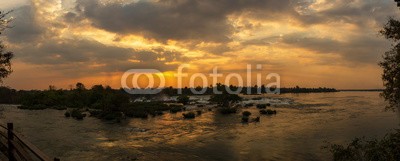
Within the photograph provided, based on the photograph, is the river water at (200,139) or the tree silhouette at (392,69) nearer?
the tree silhouette at (392,69)

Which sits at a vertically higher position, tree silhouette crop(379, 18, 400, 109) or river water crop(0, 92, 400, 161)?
tree silhouette crop(379, 18, 400, 109)

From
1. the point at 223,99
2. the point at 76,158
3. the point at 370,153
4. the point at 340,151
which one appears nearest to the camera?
the point at 370,153

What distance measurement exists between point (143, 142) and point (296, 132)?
23544 millimetres

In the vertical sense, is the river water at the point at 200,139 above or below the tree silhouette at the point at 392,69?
below

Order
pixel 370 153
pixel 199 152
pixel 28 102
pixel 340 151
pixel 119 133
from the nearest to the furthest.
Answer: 1. pixel 370 153
2. pixel 340 151
3. pixel 199 152
4. pixel 119 133
5. pixel 28 102

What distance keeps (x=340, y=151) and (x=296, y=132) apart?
29.6m

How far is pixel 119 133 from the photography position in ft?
166

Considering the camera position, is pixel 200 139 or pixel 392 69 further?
pixel 200 139

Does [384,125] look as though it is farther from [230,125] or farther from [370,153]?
[370,153]

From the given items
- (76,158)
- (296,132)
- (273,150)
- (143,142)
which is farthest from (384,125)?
(76,158)

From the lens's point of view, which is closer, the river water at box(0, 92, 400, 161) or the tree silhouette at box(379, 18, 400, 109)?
the tree silhouette at box(379, 18, 400, 109)

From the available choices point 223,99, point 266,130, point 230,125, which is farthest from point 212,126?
point 223,99

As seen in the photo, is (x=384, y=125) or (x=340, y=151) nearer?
(x=340, y=151)

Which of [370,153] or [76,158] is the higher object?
[370,153]
